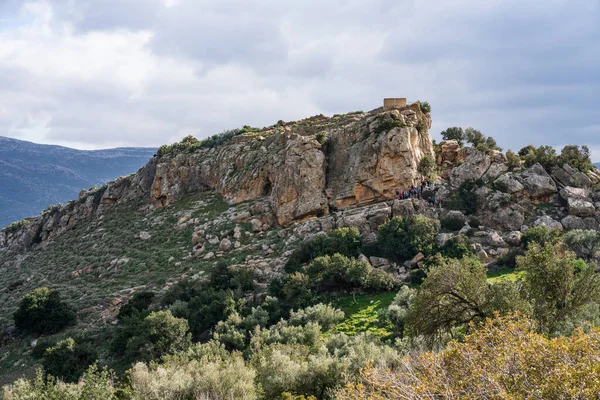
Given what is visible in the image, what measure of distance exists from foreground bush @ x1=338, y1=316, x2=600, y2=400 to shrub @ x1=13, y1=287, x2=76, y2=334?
2673cm

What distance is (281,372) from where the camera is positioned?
15914 millimetres

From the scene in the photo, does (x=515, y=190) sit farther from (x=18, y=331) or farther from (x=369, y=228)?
(x=18, y=331)

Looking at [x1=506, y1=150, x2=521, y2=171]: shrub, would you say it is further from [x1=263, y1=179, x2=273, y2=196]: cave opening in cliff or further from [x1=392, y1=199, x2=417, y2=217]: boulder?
[x1=263, y1=179, x2=273, y2=196]: cave opening in cliff

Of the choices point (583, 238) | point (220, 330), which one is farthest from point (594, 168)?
point (220, 330)

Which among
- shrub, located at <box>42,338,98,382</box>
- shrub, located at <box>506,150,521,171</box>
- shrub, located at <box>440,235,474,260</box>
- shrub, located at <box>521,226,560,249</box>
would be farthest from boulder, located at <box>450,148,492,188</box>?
shrub, located at <box>42,338,98,382</box>

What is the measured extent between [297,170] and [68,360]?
75.2ft

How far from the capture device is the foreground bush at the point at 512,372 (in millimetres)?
7625

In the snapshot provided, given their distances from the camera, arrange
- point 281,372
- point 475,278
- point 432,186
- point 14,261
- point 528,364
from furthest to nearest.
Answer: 1. point 14,261
2. point 432,186
3. point 475,278
4. point 281,372
5. point 528,364

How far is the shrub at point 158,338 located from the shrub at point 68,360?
2.54m

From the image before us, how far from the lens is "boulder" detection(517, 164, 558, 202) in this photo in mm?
35562

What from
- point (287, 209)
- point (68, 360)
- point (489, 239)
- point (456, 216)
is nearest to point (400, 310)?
point (489, 239)

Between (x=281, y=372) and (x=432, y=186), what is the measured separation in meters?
26.2

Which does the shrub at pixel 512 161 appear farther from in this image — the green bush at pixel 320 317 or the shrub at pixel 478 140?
the green bush at pixel 320 317

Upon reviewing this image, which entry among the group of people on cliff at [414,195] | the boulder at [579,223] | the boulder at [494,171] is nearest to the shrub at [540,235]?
the boulder at [579,223]
